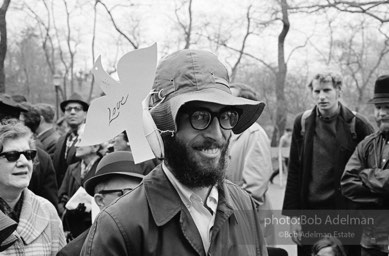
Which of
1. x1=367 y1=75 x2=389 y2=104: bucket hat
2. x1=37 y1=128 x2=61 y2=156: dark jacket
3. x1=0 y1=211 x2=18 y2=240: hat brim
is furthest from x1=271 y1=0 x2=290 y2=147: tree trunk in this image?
x1=0 y1=211 x2=18 y2=240: hat brim

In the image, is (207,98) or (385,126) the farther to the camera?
(385,126)

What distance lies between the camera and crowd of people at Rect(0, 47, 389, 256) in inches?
66.0

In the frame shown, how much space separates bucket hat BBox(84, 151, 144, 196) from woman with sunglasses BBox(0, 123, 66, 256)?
32 centimetres

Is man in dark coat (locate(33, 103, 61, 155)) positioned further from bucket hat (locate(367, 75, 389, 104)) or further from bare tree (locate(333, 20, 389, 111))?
bare tree (locate(333, 20, 389, 111))

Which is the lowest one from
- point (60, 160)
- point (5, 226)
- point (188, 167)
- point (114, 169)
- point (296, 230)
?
point (296, 230)

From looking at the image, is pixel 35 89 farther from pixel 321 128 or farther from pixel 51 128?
pixel 321 128

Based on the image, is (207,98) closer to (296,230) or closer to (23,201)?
(23,201)

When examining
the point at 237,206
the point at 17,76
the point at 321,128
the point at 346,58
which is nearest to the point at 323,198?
the point at 321,128

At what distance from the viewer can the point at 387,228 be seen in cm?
379

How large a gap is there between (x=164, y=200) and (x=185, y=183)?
0.10 m

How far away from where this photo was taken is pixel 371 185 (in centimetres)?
370

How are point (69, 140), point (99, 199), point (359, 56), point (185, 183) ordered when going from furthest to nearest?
point (359, 56) < point (69, 140) < point (99, 199) < point (185, 183)

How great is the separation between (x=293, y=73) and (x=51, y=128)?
27.5 m

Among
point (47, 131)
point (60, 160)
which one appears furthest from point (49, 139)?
point (60, 160)
